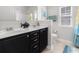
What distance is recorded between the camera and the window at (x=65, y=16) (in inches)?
189

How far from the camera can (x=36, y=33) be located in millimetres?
2820

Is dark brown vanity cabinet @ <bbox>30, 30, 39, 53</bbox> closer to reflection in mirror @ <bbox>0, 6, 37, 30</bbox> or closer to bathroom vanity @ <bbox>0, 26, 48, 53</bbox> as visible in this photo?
bathroom vanity @ <bbox>0, 26, 48, 53</bbox>

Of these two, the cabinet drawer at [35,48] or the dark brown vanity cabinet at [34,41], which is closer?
the dark brown vanity cabinet at [34,41]

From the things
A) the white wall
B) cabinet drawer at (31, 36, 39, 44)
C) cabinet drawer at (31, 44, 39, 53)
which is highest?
the white wall

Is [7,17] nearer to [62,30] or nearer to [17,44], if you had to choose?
[17,44]

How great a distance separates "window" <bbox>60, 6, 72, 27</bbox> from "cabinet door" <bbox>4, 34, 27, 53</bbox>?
3102 millimetres

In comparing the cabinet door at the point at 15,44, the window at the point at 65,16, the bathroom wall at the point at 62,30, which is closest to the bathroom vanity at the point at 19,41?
the cabinet door at the point at 15,44

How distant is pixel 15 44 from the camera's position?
6.36 ft

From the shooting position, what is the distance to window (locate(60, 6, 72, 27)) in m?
4.81

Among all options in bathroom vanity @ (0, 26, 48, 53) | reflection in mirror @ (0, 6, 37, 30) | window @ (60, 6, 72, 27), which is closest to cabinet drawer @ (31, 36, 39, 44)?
bathroom vanity @ (0, 26, 48, 53)

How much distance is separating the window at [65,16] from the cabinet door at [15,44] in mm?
3102

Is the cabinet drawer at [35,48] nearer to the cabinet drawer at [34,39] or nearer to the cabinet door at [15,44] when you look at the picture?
the cabinet drawer at [34,39]

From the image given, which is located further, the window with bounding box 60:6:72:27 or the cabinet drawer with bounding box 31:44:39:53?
the window with bounding box 60:6:72:27
